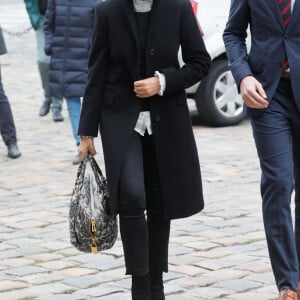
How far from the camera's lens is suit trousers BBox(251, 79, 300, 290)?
17.7 feet

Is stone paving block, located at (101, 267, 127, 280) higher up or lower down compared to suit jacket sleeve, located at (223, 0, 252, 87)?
lower down

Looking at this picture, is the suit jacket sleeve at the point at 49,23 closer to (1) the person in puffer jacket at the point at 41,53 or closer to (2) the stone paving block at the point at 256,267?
(1) the person in puffer jacket at the point at 41,53

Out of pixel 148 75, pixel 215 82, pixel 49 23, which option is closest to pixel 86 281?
pixel 148 75

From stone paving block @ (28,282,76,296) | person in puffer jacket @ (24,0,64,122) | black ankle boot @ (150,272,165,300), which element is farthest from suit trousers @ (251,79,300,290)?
person in puffer jacket @ (24,0,64,122)

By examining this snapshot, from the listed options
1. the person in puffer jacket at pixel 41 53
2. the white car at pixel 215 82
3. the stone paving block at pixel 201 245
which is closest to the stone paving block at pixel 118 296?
the stone paving block at pixel 201 245

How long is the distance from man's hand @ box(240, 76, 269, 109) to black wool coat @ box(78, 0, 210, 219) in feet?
0.84

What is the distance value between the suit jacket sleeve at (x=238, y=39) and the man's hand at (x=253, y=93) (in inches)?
2.0

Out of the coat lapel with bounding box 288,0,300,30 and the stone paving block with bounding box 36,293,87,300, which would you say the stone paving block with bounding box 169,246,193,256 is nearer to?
the stone paving block with bounding box 36,293,87,300

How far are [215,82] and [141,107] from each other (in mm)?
6882

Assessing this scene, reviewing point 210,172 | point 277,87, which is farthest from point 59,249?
point 210,172

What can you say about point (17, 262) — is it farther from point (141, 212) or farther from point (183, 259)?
point (141, 212)

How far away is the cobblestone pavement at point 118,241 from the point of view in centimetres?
620

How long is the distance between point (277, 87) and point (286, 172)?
40 centimetres

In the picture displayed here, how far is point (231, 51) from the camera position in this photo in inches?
219
